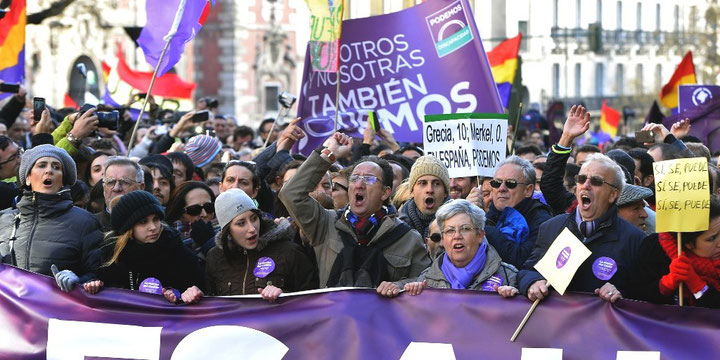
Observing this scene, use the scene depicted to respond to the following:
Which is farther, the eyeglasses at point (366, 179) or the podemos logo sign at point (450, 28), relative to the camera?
the podemos logo sign at point (450, 28)

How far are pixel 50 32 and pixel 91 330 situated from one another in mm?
33162

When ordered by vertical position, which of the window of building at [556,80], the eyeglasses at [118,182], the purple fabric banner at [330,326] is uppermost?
the window of building at [556,80]

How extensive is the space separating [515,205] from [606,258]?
154 centimetres

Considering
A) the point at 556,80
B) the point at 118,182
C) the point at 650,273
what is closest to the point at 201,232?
the point at 118,182

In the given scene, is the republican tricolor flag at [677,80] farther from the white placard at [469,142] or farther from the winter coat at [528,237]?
the winter coat at [528,237]

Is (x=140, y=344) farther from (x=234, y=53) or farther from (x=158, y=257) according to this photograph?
(x=234, y=53)

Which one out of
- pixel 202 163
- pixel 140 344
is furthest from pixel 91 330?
pixel 202 163

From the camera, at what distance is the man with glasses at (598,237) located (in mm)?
7230

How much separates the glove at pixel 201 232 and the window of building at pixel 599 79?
212 ft

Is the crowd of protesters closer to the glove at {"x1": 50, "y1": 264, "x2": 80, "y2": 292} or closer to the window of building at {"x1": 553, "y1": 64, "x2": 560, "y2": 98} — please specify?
the glove at {"x1": 50, "y1": 264, "x2": 80, "y2": 292}

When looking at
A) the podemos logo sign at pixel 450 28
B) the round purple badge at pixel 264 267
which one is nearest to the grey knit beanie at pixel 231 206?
the round purple badge at pixel 264 267

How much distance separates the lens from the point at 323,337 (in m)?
7.49

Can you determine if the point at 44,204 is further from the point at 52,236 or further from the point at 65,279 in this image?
the point at 65,279

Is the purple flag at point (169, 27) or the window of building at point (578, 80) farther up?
the window of building at point (578, 80)
